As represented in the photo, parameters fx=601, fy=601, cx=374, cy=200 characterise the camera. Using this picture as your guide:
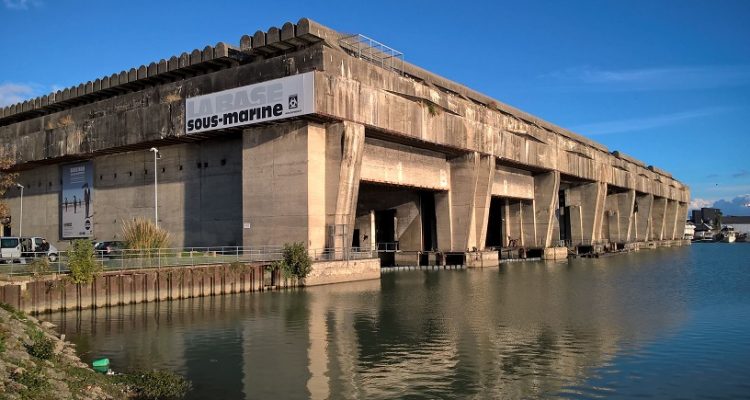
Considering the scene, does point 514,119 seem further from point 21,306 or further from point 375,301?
point 21,306

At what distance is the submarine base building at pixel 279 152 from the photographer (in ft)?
137

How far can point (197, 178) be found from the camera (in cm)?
4919

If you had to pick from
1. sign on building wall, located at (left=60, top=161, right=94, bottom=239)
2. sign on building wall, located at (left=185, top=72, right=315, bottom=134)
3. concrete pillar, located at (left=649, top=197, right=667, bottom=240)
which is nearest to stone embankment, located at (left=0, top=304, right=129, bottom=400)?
sign on building wall, located at (left=185, top=72, right=315, bottom=134)

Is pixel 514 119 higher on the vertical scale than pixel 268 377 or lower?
higher

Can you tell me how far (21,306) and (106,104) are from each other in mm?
35039

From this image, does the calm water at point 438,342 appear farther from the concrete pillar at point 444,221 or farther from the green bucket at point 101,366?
the concrete pillar at point 444,221

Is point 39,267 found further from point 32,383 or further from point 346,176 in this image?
point 346,176

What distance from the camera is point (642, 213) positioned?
120188 mm

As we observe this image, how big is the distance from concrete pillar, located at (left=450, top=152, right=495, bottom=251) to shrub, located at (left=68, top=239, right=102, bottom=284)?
1507 inches

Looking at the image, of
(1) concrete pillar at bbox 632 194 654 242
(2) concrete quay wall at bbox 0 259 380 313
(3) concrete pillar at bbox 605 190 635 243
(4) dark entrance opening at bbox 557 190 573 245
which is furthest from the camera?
(1) concrete pillar at bbox 632 194 654 242

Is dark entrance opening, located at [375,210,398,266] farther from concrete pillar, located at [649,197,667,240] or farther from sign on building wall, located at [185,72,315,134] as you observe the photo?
concrete pillar, located at [649,197,667,240]

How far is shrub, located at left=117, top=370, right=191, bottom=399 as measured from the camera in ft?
44.2

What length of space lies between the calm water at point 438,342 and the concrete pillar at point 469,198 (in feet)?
77.1

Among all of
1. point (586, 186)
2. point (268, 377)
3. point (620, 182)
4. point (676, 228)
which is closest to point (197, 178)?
point (268, 377)
